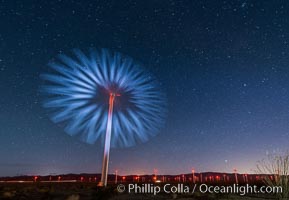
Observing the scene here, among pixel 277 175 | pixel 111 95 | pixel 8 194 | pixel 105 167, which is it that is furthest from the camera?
pixel 111 95

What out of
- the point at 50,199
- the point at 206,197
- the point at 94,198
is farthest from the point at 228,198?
the point at 50,199

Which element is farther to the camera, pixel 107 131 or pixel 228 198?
pixel 107 131

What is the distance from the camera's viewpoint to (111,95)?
1278 inches

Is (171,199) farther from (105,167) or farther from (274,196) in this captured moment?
(105,167)

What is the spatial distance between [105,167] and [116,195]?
48.7ft

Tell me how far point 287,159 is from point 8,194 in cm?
1190

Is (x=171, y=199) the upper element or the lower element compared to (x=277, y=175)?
lower

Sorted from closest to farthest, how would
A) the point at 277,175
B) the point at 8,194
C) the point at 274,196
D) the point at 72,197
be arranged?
1. the point at 72,197
2. the point at 8,194
3. the point at 277,175
4. the point at 274,196

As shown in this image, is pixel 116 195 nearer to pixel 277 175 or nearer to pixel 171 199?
pixel 171 199

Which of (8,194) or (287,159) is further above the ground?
(287,159)

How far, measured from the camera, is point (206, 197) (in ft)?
42.8

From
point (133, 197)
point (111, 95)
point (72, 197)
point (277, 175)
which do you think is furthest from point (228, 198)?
point (111, 95)

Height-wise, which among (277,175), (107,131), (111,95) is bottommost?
(277,175)

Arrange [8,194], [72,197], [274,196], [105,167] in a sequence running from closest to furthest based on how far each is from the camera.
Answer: [72,197], [8,194], [274,196], [105,167]
